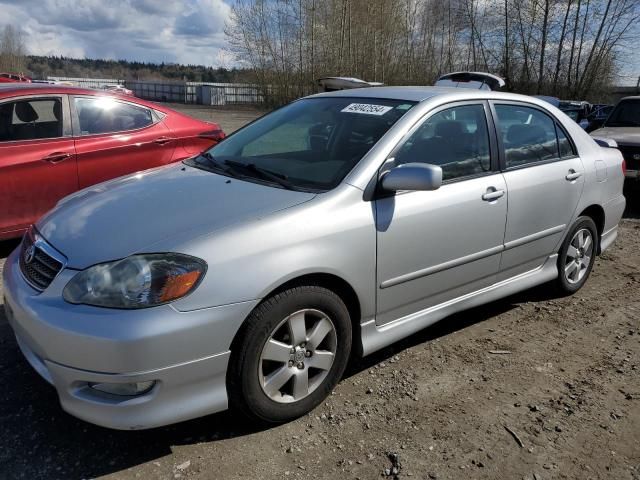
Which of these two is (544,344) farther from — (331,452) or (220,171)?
(220,171)

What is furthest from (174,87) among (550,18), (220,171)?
(220,171)

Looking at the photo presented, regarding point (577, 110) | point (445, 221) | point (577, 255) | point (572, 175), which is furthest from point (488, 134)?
point (577, 110)

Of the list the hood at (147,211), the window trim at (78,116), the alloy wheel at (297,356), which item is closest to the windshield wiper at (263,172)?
the hood at (147,211)

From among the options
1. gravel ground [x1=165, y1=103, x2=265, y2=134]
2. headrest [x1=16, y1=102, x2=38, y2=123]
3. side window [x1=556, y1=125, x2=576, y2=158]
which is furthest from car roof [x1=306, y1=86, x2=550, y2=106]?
gravel ground [x1=165, y1=103, x2=265, y2=134]

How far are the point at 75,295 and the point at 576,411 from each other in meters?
2.55

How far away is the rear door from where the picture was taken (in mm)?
3760

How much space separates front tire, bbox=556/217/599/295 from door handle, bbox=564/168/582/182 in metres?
0.35

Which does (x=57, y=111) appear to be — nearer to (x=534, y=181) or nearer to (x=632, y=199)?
(x=534, y=181)

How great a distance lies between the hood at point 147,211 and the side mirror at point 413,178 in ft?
1.39

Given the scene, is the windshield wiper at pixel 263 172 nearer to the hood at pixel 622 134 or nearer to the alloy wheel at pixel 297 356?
the alloy wheel at pixel 297 356

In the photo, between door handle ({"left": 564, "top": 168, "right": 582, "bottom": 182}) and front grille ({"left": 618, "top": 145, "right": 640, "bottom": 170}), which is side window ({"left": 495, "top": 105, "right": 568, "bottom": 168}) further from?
front grille ({"left": 618, "top": 145, "right": 640, "bottom": 170})

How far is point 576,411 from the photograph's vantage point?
117 inches

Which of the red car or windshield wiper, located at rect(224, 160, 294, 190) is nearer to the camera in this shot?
windshield wiper, located at rect(224, 160, 294, 190)

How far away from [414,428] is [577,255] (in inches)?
98.6
